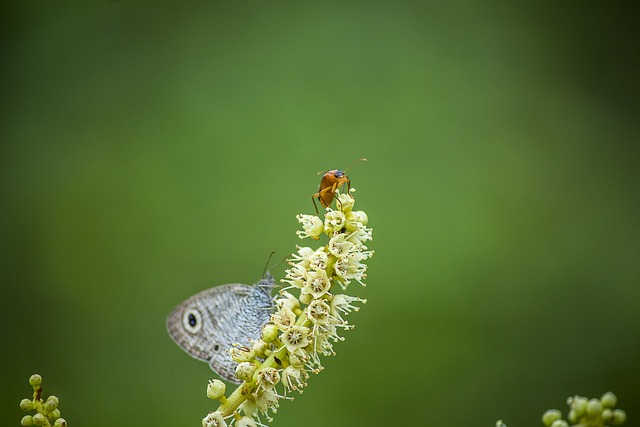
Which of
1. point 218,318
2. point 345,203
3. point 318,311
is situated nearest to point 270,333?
point 318,311

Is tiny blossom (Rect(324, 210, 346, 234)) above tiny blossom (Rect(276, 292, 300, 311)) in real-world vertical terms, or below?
above

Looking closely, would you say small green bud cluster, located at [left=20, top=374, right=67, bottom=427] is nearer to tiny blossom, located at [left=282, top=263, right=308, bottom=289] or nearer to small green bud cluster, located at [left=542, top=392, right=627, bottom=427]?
tiny blossom, located at [left=282, top=263, right=308, bottom=289]

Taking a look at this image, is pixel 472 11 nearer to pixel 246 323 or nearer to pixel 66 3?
pixel 66 3

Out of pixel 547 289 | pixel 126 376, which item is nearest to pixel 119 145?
pixel 126 376

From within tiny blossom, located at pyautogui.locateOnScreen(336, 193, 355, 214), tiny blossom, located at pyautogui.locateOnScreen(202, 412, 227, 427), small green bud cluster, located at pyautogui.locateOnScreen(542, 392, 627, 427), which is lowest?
small green bud cluster, located at pyautogui.locateOnScreen(542, 392, 627, 427)

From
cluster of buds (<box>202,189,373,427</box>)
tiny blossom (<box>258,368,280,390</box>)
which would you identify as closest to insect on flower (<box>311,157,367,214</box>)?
cluster of buds (<box>202,189,373,427</box>)

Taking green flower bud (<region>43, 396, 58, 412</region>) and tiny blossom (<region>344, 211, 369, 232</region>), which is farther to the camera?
tiny blossom (<region>344, 211, 369, 232</region>)

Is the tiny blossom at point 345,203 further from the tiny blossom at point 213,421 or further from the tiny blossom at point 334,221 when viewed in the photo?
the tiny blossom at point 213,421
